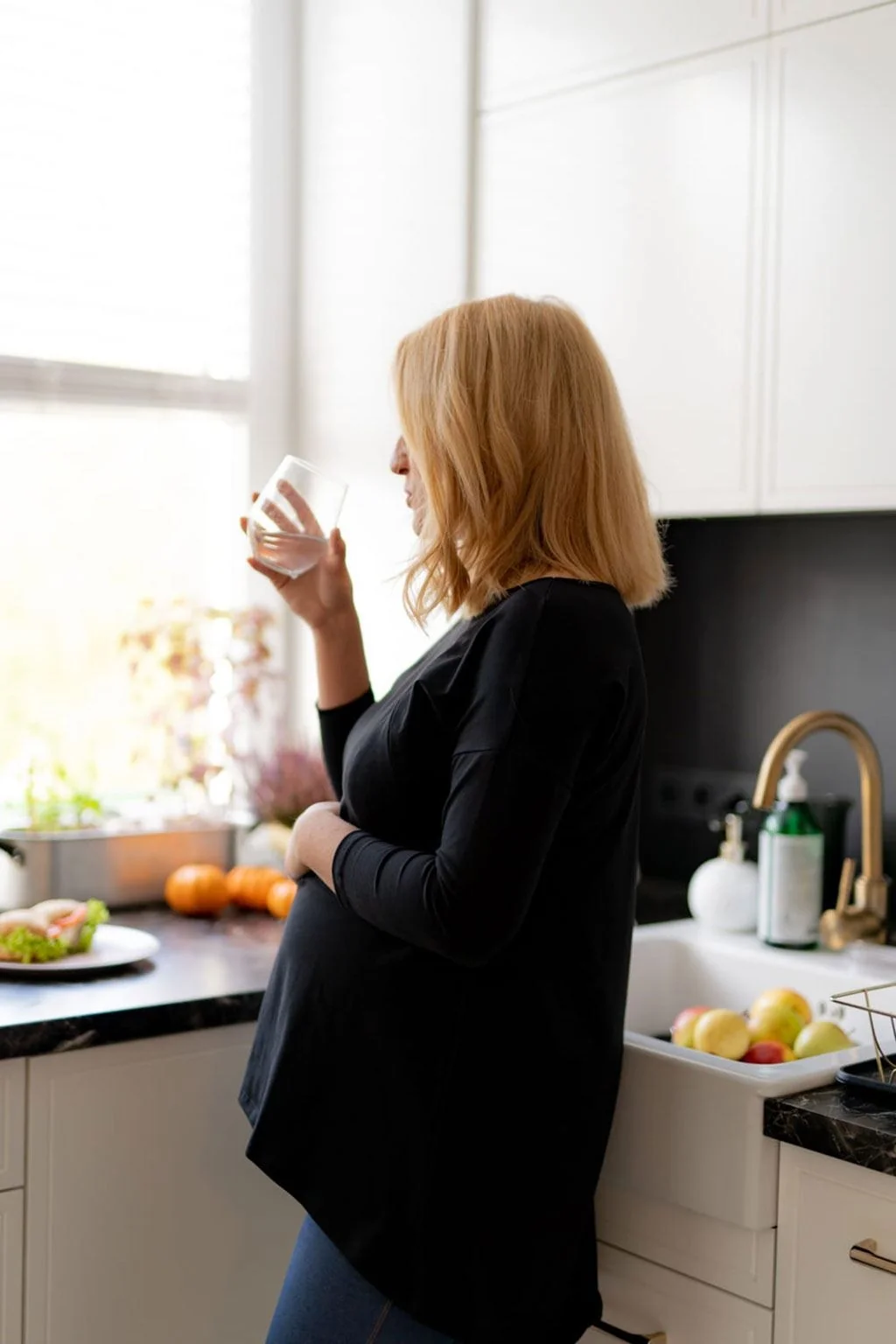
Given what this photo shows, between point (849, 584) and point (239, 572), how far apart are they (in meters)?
1.10

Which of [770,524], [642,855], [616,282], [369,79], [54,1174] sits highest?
[369,79]

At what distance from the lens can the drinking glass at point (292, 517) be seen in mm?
1586

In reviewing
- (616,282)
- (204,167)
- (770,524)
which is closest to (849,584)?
(770,524)

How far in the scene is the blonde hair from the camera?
1.30m

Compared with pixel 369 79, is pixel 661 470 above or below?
below

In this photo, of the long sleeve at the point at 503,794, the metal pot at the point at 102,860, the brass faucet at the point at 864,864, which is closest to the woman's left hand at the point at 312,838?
the long sleeve at the point at 503,794

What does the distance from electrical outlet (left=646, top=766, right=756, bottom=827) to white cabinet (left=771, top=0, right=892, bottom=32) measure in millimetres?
1081

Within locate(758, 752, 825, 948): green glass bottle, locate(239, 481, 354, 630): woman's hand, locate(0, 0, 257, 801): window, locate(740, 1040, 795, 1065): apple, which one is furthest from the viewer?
locate(0, 0, 257, 801): window

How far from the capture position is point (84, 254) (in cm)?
251

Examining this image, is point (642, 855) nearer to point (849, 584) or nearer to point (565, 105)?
point (849, 584)

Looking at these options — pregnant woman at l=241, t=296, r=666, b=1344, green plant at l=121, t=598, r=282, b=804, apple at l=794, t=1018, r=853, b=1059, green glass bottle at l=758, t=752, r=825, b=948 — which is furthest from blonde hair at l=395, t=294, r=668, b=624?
green plant at l=121, t=598, r=282, b=804

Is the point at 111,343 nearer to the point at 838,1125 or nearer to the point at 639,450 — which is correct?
the point at 639,450

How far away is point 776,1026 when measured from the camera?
5.25 feet

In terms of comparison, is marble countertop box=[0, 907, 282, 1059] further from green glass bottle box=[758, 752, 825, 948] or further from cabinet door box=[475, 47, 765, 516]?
cabinet door box=[475, 47, 765, 516]
